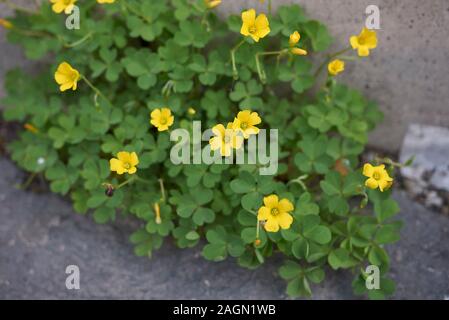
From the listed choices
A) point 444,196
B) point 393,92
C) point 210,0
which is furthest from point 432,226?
point 210,0

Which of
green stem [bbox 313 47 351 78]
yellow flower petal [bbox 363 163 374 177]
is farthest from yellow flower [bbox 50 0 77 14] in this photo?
yellow flower petal [bbox 363 163 374 177]

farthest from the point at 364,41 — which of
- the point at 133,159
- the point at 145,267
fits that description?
the point at 145,267

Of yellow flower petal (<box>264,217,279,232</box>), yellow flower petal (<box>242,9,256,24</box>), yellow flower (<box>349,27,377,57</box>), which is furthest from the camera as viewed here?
yellow flower (<box>349,27,377,57</box>)

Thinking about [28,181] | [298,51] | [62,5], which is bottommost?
[28,181]

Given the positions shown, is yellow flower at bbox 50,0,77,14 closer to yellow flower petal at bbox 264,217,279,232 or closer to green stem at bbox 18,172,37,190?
green stem at bbox 18,172,37,190

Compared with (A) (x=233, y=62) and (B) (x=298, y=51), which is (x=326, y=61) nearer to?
(B) (x=298, y=51)

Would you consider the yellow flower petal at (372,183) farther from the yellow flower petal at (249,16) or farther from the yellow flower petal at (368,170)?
the yellow flower petal at (249,16)
